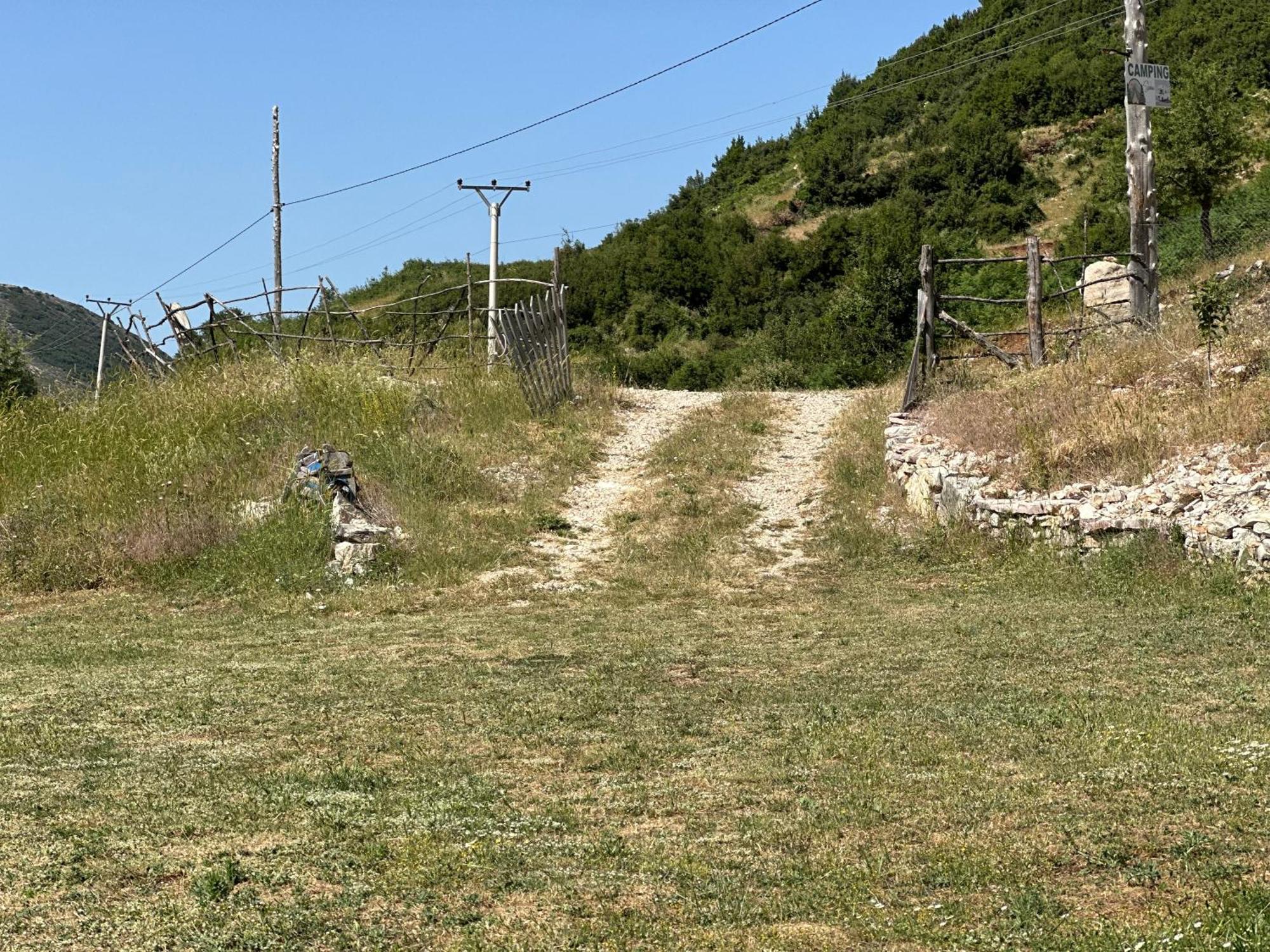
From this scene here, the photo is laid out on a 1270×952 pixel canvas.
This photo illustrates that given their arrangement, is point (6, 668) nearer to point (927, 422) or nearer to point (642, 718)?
point (642, 718)

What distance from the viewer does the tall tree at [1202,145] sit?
24.2 metres

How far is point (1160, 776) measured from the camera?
5.53m

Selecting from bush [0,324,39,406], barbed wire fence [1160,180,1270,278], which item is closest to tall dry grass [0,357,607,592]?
bush [0,324,39,406]

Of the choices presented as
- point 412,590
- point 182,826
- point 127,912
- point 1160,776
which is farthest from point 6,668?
point 1160,776

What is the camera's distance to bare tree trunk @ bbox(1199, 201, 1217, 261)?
2261cm

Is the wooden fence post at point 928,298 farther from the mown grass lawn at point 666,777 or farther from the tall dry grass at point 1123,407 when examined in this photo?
the mown grass lawn at point 666,777

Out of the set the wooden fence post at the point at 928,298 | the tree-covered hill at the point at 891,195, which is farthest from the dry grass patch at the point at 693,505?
the tree-covered hill at the point at 891,195

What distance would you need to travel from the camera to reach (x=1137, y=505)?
1084 cm

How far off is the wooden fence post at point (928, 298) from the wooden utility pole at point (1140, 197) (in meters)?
2.14

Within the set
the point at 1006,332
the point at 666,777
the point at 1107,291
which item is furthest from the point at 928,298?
the point at 666,777

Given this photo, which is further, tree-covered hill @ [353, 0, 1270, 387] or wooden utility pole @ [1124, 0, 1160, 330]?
tree-covered hill @ [353, 0, 1270, 387]

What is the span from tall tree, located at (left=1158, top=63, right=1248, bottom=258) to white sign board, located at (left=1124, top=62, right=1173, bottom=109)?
8.97m

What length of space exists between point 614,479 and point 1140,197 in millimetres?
6591

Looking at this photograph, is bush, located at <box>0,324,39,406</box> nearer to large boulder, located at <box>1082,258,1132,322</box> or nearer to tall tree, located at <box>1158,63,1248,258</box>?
large boulder, located at <box>1082,258,1132,322</box>
